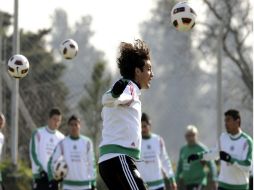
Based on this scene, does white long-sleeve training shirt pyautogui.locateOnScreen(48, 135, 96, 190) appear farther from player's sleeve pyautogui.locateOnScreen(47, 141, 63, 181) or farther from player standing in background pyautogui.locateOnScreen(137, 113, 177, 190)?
player standing in background pyautogui.locateOnScreen(137, 113, 177, 190)

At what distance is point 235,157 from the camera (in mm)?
13414

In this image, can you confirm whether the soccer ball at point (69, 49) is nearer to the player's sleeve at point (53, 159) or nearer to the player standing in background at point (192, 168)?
the player's sleeve at point (53, 159)

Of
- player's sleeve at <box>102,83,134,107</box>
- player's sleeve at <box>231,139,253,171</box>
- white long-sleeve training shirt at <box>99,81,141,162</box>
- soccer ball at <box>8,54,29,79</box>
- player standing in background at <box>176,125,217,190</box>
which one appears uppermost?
soccer ball at <box>8,54,29,79</box>

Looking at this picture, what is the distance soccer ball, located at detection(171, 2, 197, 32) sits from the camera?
11.4 m

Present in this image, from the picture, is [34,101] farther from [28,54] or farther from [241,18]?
[241,18]

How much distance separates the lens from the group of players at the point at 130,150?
27.6ft

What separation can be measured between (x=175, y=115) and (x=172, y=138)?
9.29ft

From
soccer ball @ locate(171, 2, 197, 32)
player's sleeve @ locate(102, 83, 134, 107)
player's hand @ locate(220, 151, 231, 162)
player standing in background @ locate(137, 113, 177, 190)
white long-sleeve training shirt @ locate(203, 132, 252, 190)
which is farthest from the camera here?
player standing in background @ locate(137, 113, 177, 190)

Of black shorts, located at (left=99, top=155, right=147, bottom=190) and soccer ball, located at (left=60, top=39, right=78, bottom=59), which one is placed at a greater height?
soccer ball, located at (left=60, top=39, right=78, bottom=59)

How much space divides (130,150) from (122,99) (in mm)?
557

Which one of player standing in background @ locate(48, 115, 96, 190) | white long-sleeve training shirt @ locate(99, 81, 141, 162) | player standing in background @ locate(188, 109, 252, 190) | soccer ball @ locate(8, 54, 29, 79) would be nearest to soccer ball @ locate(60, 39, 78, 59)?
soccer ball @ locate(8, 54, 29, 79)

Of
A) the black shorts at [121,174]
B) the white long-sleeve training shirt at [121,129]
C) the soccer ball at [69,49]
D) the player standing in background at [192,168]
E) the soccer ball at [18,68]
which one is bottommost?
the black shorts at [121,174]

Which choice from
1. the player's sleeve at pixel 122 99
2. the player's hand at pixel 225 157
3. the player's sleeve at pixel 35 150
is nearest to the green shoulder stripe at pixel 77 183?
the player's sleeve at pixel 35 150

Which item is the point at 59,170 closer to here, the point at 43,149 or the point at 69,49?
the point at 43,149
